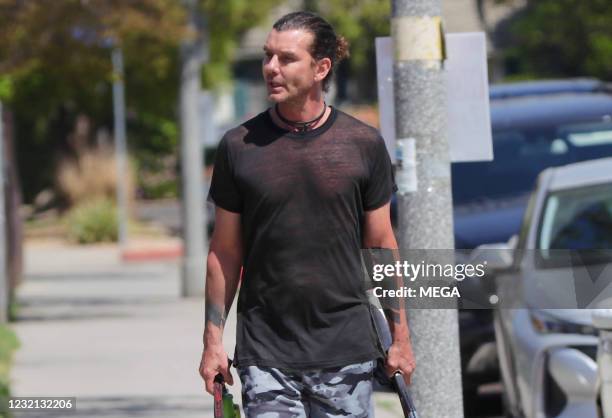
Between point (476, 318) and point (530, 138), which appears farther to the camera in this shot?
point (530, 138)

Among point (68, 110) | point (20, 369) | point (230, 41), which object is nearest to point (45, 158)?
point (68, 110)

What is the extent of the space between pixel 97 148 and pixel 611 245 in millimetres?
30659

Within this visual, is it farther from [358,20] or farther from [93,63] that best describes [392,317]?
[358,20]

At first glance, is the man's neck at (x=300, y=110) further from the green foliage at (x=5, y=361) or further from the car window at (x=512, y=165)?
the car window at (x=512, y=165)

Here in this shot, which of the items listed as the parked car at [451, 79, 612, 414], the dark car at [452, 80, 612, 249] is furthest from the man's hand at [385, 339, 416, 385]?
the dark car at [452, 80, 612, 249]

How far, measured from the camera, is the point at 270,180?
199 inches

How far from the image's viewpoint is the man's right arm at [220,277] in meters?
5.16

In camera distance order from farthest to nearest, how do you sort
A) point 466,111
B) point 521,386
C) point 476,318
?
point 476,318 < point 521,386 < point 466,111

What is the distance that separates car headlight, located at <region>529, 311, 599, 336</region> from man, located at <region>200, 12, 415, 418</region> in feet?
9.07

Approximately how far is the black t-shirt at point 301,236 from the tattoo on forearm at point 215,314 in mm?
91

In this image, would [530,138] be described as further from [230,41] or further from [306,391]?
[230,41]

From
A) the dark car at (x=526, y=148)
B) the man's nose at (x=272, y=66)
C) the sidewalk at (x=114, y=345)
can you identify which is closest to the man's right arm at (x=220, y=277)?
the man's nose at (x=272, y=66)

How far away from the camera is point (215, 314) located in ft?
17.0

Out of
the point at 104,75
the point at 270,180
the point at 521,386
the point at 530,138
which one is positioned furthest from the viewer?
the point at 104,75
